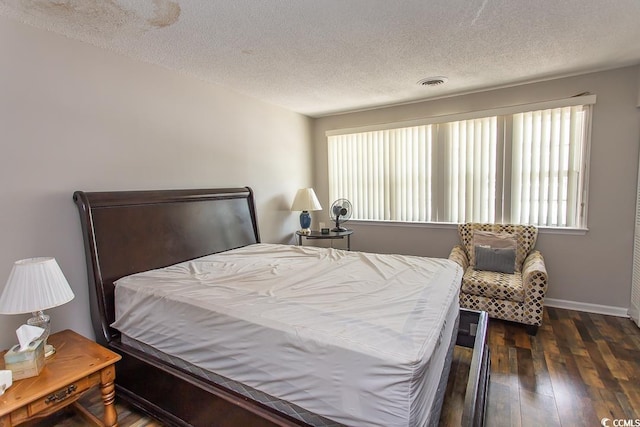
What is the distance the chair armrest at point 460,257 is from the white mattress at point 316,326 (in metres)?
1.02

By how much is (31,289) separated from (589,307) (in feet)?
14.9

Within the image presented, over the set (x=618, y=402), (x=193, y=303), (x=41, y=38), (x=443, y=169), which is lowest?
(x=618, y=402)

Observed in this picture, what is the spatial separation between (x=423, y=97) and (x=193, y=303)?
341 cm

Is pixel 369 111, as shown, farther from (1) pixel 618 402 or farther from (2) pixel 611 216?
(1) pixel 618 402

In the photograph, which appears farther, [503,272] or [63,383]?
[503,272]

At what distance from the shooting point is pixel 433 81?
10.2 feet

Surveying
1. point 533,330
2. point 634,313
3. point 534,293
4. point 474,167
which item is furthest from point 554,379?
point 474,167

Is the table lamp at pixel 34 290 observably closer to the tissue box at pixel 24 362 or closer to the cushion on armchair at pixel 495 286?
the tissue box at pixel 24 362

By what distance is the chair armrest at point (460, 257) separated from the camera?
10.7 feet

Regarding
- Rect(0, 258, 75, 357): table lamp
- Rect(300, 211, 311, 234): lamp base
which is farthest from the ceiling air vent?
Rect(0, 258, 75, 357): table lamp

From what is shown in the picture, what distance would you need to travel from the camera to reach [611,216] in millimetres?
3049

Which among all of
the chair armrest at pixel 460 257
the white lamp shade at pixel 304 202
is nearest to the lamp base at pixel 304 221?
the white lamp shade at pixel 304 202

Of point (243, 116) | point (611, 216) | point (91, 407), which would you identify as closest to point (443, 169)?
point (611, 216)

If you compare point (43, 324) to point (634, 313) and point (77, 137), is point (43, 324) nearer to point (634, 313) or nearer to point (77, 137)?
point (77, 137)
